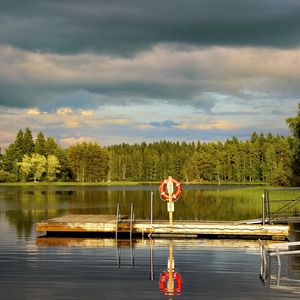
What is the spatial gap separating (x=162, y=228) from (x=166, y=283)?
1136 cm

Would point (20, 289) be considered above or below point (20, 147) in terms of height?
below

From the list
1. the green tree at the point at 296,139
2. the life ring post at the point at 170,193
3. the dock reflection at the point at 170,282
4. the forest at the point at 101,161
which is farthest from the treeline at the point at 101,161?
the dock reflection at the point at 170,282

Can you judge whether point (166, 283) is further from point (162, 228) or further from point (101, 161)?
point (101, 161)

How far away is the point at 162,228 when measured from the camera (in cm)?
2756

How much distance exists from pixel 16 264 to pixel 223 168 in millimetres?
145187

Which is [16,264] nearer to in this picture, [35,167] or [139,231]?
[139,231]

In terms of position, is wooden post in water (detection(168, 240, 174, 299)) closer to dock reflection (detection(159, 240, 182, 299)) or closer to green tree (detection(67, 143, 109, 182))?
dock reflection (detection(159, 240, 182, 299))

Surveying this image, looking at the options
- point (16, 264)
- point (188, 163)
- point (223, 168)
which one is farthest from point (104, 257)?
point (188, 163)

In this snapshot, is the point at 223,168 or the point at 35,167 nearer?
the point at 35,167

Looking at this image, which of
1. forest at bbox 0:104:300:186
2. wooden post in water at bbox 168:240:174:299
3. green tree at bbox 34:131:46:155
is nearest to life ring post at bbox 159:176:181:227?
wooden post in water at bbox 168:240:174:299

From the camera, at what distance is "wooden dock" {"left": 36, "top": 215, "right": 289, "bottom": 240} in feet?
88.3

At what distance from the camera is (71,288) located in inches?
→ 607

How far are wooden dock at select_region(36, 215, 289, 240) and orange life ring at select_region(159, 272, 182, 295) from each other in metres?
9.63

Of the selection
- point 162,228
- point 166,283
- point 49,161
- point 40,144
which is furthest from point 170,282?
point 40,144
